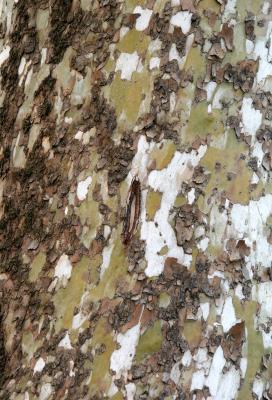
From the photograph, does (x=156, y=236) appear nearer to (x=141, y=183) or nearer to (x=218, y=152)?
(x=141, y=183)

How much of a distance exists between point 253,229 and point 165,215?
0.19 m

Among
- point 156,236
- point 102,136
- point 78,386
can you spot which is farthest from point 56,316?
point 102,136

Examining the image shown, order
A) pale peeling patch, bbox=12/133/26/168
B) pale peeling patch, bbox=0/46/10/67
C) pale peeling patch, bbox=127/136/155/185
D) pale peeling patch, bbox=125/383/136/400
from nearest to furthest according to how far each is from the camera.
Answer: pale peeling patch, bbox=125/383/136/400 < pale peeling patch, bbox=127/136/155/185 < pale peeling patch, bbox=12/133/26/168 < pale peeling patch, bbox=0/46/10/67

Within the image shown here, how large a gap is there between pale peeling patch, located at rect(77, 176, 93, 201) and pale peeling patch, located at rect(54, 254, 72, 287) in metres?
0.12

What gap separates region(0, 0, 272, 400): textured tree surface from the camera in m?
1.45

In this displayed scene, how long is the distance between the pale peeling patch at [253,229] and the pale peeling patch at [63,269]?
0.33m

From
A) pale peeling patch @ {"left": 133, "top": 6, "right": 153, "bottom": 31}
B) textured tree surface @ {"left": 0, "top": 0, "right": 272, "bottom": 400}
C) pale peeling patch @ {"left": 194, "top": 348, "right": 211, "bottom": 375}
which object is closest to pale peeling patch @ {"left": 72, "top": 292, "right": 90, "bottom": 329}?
textured tree surface @ {"left": 0, "top": 0, "right": 272, "bottom": 400}

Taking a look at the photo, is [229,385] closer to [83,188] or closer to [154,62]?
[83,188]

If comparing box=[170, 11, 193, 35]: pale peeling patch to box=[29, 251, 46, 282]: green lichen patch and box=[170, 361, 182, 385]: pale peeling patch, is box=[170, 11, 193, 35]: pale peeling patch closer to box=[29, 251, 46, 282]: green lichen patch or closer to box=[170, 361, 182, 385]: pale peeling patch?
box=[29, 251, 46, 282]: green lichen patch

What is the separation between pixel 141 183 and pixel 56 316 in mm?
315

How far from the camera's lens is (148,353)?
1431 millimetres

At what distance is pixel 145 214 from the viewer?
59.0 inches

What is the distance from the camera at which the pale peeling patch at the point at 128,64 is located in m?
1.58

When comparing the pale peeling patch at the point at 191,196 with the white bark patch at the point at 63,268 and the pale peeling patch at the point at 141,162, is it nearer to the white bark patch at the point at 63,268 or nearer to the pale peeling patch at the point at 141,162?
the pale peeling patch at the point at 141,162
